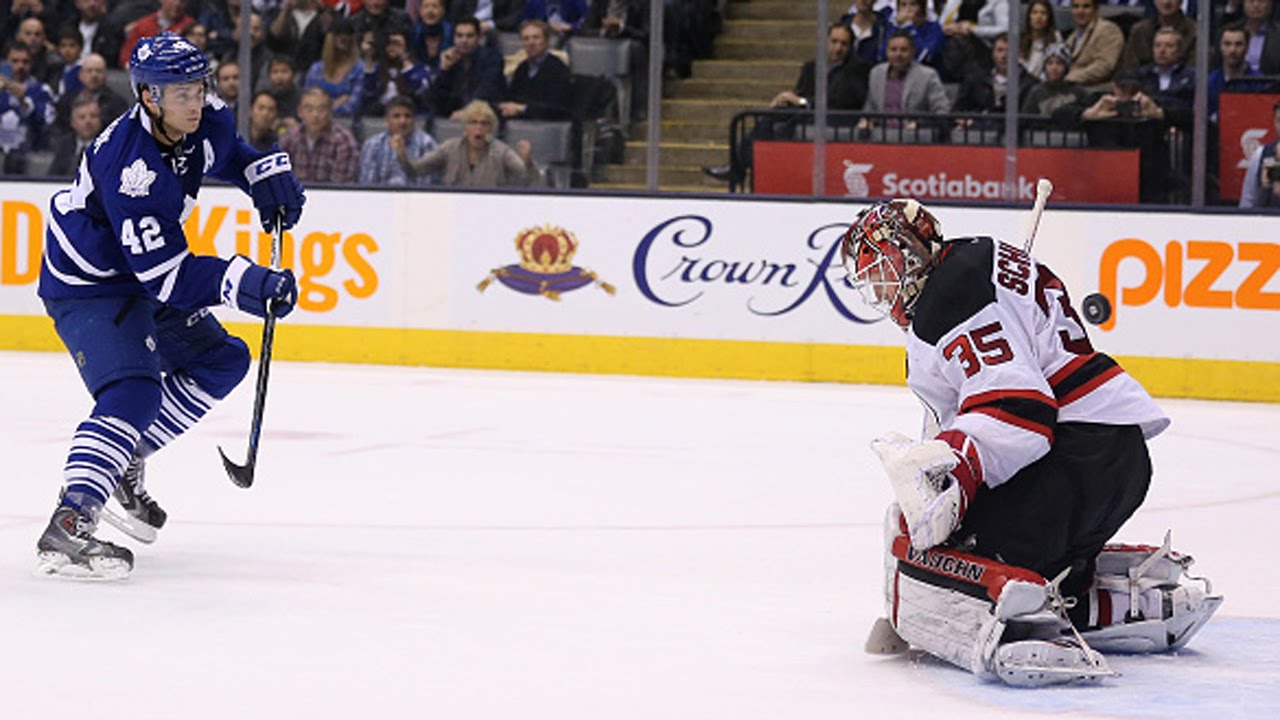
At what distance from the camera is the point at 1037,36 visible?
8.83 metres

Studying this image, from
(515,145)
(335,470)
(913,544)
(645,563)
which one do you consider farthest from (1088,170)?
(913,544)

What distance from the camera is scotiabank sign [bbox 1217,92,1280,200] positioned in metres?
8.55

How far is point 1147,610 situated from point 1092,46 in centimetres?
564

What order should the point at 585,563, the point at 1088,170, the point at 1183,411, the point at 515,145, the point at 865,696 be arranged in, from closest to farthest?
the point at 865,696
the point at 585,563
the point at 1183,411
the point at 1088,170
the point at 515,145

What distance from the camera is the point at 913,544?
10.9ft

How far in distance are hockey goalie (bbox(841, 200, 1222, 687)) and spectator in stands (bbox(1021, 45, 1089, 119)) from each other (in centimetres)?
549

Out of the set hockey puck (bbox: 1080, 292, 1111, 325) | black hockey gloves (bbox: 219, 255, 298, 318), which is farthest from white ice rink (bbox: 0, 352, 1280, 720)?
hockey puck (bbox: 1080, 292, 1111, 325)

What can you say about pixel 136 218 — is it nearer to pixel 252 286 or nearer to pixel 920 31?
pixel 252 286

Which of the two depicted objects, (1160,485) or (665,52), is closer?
(1160,485)

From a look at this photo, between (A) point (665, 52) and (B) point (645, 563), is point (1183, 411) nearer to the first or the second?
(A) point (665, 52)

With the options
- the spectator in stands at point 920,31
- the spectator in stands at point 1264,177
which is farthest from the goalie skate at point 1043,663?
the spectator in stands at point 920,31

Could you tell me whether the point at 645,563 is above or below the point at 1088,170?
below

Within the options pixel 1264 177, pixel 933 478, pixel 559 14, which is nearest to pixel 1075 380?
pixel 933 478

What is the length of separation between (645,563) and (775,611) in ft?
1.96
